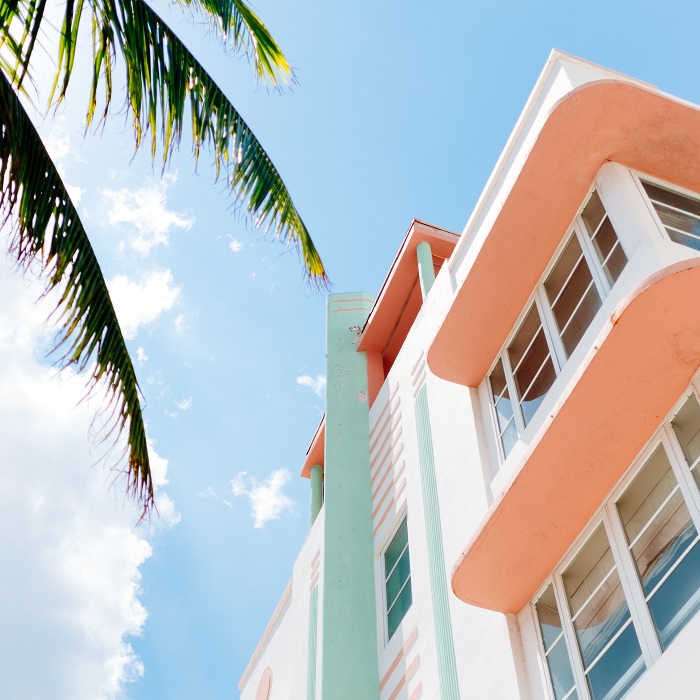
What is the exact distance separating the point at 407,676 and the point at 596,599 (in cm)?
316

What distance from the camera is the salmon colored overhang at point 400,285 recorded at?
47.4 feet

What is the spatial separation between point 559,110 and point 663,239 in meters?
1.61

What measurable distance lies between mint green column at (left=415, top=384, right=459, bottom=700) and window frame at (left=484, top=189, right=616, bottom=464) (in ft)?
4.41

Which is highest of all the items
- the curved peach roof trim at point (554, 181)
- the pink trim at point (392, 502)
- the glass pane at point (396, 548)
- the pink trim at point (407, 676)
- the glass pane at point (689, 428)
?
the pink trim at point (392, 502)

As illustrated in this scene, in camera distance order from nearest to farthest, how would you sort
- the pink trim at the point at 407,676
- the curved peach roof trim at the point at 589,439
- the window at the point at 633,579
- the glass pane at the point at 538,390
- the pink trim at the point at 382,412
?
Result: the window at the point at 633,579 → the curved peach roof trim at the point at 589,439 → the glass pane at the point at 538,390 → the pink trim at the point at 407,676 → the pink trim at the point at 382,412

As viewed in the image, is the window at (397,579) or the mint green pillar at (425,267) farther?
the mint green pillar at (425,267)

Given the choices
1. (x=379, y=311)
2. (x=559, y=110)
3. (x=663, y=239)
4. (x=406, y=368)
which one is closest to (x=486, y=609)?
(x=663, y=239)

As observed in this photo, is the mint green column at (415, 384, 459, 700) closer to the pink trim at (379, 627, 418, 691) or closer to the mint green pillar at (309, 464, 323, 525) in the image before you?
the pink trim at (379, 627, 418, 691)

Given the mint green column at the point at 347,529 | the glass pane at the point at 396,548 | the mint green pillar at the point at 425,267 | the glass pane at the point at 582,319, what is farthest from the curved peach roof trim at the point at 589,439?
the mint green pillar at the point at 425,267

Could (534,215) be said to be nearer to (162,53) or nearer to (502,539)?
(502,539)

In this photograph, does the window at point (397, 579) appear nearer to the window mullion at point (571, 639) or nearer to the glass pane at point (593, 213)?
the window mullion at point (571, 639)

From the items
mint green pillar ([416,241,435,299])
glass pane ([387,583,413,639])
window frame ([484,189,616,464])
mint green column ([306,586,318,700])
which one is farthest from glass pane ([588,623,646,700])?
mint green pillar ([416,241,435,299])

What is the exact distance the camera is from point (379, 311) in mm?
14664

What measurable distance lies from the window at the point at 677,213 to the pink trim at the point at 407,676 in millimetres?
4882
